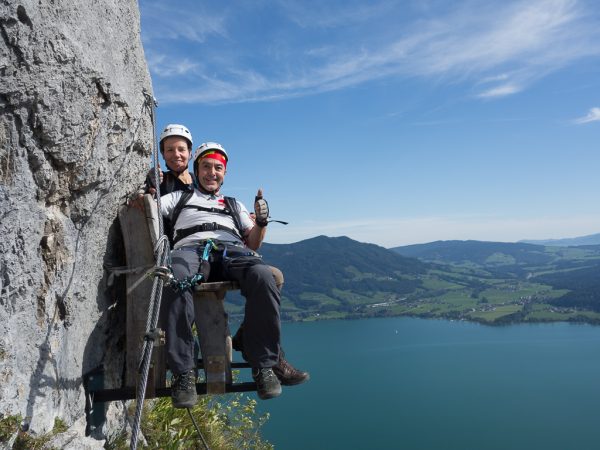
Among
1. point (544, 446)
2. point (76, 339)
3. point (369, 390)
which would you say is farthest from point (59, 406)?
point (369, 390)

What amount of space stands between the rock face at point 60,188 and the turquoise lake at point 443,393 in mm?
41313

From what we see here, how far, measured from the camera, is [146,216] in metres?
4.41

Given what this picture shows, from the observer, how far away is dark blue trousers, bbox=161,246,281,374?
12.8 ft

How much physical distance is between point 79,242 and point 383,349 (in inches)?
3462

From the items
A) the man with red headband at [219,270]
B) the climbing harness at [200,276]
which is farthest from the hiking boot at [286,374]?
the climbing harness at [200,276]

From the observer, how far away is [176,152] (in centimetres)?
514

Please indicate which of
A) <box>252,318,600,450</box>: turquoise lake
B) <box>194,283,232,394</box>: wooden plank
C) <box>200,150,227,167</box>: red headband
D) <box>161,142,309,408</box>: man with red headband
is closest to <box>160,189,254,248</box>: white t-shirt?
<box>161,142,309,408</box>: man with red headband

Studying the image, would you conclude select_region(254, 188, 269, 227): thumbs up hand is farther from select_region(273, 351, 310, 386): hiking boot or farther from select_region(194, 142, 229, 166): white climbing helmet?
select_region(273, 351, 310, 386): hiking boot

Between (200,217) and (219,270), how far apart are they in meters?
0.55

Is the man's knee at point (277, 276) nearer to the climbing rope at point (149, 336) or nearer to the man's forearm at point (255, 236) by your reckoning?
the man's forearm at point (255, 236)

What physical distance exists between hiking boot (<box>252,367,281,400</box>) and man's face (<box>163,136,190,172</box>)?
2256 millimetres

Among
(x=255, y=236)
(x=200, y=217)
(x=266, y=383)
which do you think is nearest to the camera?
(x=266, y=383)

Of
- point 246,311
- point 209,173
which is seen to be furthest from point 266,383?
point 209,173

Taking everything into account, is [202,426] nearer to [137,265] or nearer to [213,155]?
[137,265]
